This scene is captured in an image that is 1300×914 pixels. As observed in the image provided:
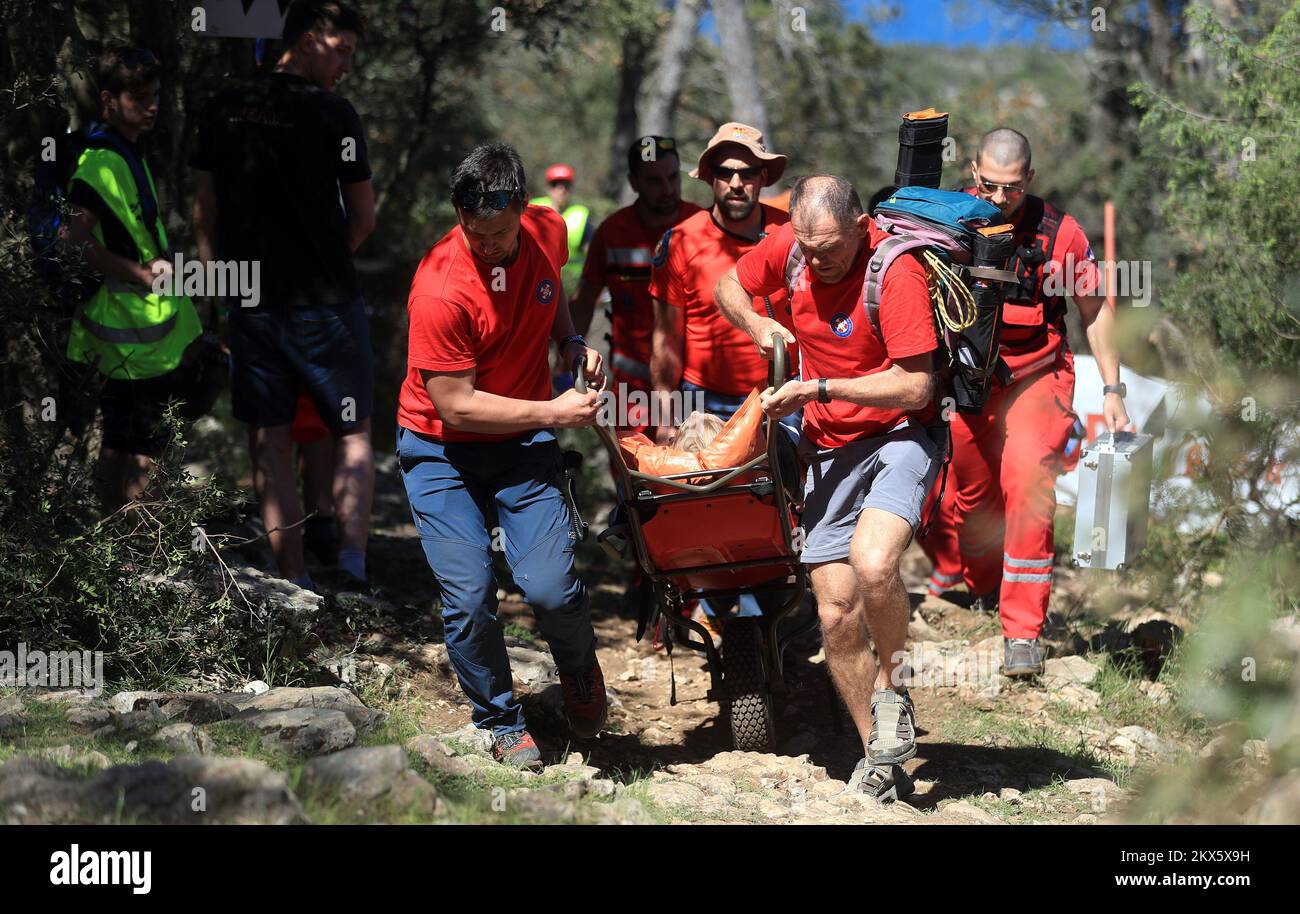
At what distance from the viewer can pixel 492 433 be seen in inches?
199

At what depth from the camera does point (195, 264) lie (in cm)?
617

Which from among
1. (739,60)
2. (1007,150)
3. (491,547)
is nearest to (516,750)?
(491,547)

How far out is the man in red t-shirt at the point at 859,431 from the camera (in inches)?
190

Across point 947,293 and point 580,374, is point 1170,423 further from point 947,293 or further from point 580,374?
point 580,374

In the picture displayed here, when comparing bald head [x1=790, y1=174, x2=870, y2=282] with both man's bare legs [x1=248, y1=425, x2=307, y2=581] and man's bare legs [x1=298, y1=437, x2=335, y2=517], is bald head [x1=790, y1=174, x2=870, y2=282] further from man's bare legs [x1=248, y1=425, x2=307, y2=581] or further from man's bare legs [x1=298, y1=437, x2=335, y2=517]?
man's bare legs [x1=298, y1=437, x2=335, y2=517]

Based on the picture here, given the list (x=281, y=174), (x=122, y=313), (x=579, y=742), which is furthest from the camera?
(x=281, y=174)

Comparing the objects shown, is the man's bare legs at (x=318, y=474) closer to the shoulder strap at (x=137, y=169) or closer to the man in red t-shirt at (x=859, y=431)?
the shoulder strap at (x=137, y=169)

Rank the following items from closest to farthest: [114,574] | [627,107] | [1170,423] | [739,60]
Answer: [1170,423] < [114,574] < [739,60] < [627,107]

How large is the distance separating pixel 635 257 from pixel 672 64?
31.2ft

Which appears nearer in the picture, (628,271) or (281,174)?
(281,174)

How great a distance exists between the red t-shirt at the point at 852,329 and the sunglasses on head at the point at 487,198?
1.06m

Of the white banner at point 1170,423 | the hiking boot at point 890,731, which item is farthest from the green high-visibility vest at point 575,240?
the hiking boot at point 890,731
